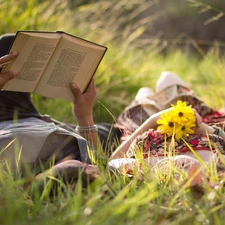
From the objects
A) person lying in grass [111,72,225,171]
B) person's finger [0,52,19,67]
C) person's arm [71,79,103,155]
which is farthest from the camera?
person's arm [71,79,103,155]

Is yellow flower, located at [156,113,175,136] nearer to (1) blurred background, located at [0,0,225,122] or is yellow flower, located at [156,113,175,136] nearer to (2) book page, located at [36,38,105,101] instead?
(2) book page, located at [36,38,105,101]

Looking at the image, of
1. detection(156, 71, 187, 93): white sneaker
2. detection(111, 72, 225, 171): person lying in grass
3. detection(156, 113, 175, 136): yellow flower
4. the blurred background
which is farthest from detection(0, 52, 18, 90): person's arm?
detection(156, 71, 187, 93): white sneaker

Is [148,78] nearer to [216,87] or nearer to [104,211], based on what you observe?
[216,87]

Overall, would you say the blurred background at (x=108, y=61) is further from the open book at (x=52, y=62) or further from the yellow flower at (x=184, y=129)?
the yellow flower at (x=184, y=129)

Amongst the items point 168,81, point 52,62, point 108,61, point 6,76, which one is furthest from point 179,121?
point 108,61

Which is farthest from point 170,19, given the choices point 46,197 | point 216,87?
point 46,197

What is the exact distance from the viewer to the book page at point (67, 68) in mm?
3076

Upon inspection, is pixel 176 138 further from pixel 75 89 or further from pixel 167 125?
pixel 75 89

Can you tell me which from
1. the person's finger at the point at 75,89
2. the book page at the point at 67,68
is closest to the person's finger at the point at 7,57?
the book page at the point at 67,68

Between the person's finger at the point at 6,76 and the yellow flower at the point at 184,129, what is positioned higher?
the person's finger at the point at 6,76

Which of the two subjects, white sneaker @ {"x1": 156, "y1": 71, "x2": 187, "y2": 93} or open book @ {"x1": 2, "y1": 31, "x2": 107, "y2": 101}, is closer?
open book @ {"x1": 2, "y1": 31, "x2": 107, "y2": 101}

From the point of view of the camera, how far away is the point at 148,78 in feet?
20.2

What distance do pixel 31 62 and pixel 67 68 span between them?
0.24m

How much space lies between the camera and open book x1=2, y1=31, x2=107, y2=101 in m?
2.93
